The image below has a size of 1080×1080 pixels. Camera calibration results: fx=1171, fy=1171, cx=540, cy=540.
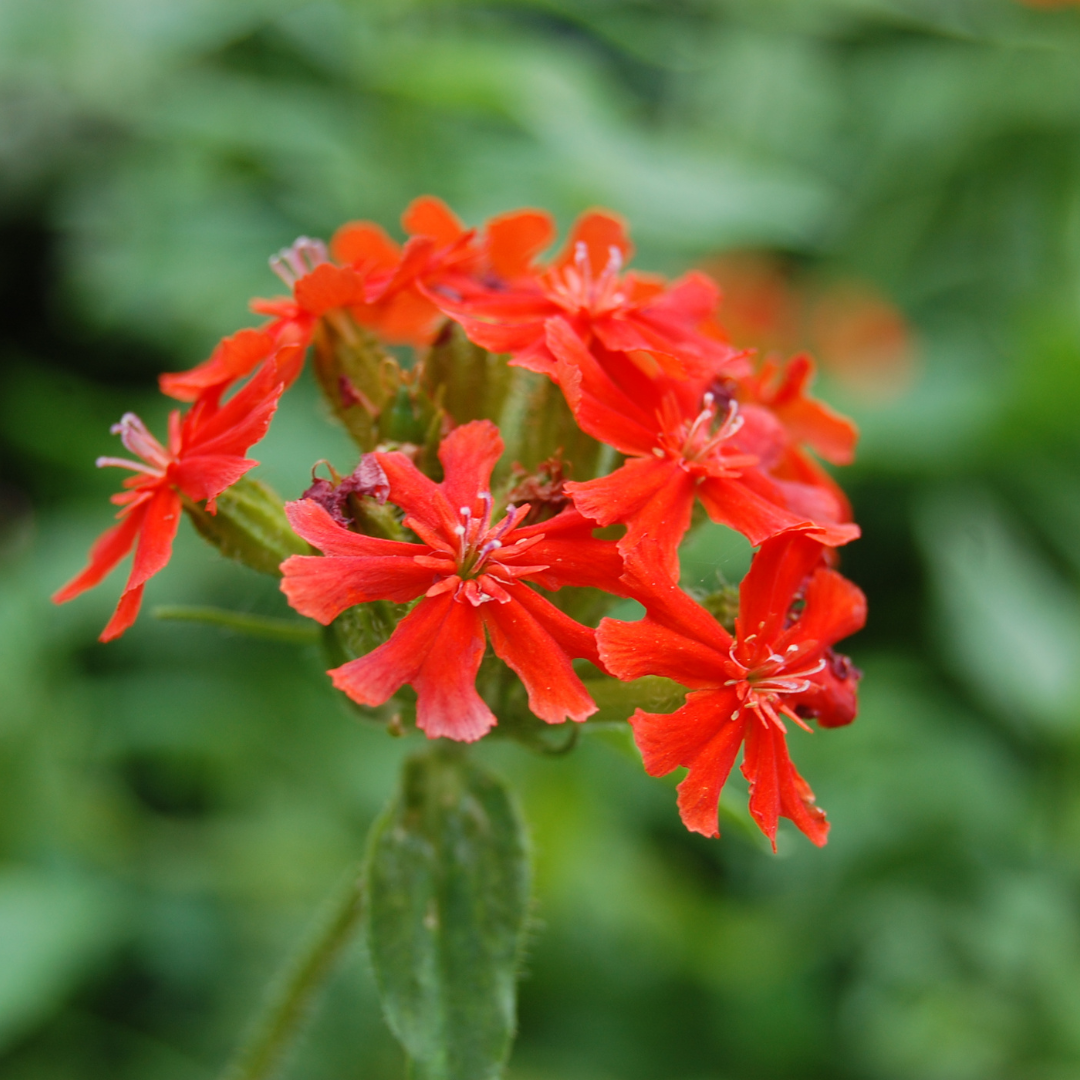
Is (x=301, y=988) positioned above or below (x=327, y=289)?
below

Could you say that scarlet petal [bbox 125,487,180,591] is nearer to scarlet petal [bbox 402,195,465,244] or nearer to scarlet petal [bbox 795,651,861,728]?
scarlet petal [bbox 402,195,465,244]

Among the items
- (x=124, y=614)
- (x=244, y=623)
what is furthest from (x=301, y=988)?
(x=124, y=614)

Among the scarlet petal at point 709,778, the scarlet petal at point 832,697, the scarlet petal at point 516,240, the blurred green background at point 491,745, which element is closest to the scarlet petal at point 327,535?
the scarlet petal at point 709,778

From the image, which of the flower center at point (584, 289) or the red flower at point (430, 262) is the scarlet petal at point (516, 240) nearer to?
the red flower at point (430, 262)

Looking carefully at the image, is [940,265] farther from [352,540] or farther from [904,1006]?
[352,540]

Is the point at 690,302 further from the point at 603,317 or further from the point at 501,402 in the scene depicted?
the point at 501,402

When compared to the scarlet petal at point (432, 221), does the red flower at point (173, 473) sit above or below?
below

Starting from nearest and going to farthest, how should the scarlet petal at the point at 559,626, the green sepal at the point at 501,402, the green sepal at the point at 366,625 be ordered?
the scarlet petal at the point at 559,626 < the green sepal at the point at 366,625 < the green sepal at the point at 501,402
